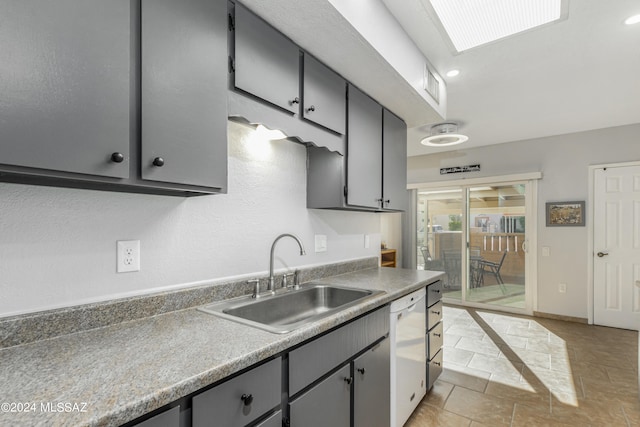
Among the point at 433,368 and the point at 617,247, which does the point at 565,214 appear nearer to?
the point at 617,247

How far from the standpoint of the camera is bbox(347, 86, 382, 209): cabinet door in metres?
2.12

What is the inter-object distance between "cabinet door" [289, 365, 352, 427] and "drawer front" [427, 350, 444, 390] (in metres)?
1.15

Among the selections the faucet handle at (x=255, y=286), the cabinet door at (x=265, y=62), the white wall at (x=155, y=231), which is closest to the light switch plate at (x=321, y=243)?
the white wall at (x=155, y=231)

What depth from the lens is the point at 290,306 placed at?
181 centimetres

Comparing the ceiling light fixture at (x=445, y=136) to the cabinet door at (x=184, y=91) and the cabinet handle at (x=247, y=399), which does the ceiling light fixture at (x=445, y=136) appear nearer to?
the cabinet door at (x=184, y=91)

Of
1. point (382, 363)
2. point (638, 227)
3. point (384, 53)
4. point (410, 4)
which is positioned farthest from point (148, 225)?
point (638, 227)

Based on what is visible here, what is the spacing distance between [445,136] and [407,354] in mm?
2595

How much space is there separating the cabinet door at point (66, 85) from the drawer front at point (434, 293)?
6.84 ft

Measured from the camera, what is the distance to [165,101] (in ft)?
3.50

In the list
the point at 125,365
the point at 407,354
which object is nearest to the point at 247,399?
the point at 125,365

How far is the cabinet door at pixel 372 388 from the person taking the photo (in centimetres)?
150

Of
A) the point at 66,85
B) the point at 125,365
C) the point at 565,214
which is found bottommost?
the point at 125,365

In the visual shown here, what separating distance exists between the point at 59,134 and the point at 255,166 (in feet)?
3.43

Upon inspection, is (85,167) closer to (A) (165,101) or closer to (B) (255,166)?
(A) (165,101)
